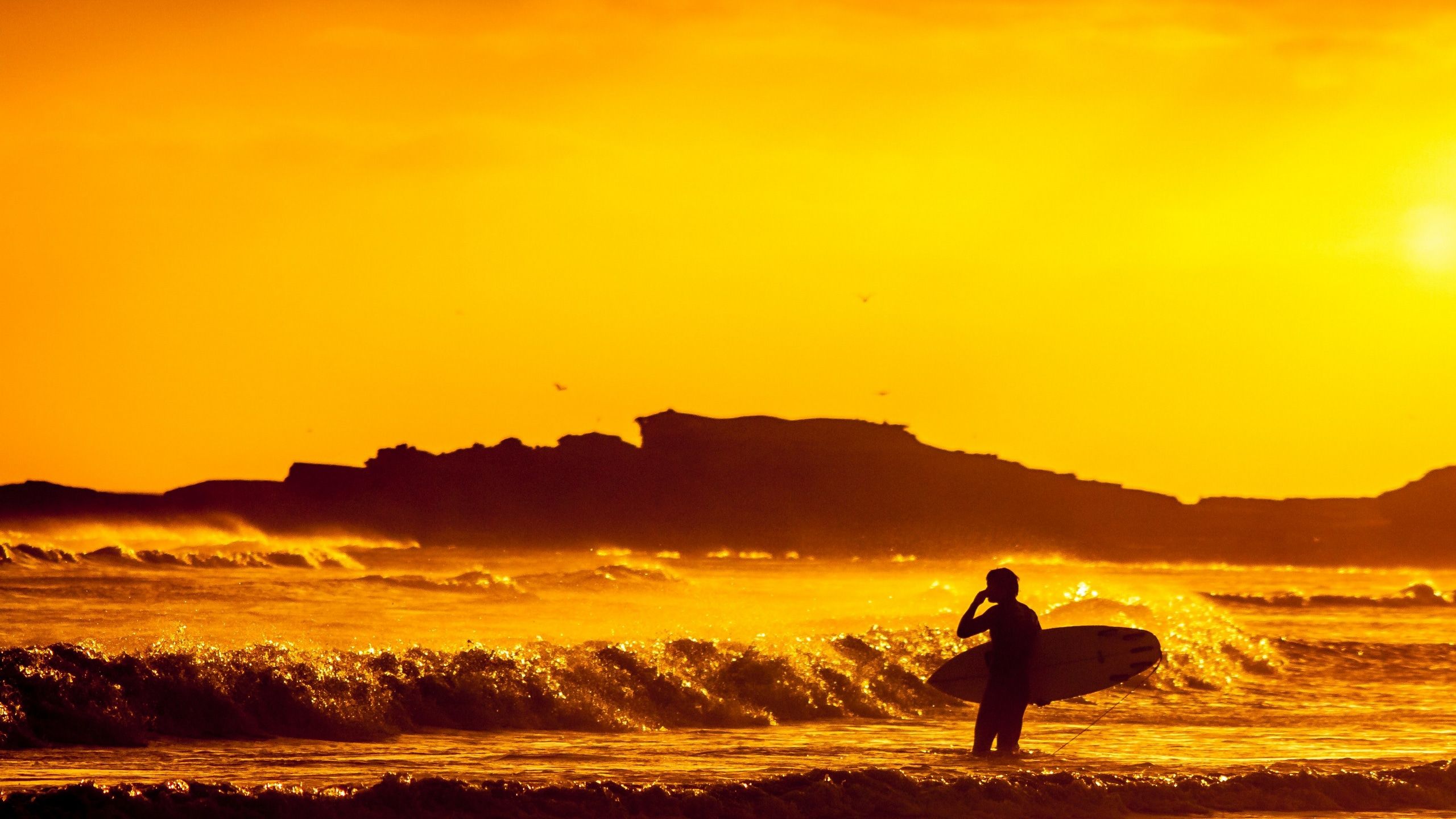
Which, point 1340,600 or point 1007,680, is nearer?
point 1007,680

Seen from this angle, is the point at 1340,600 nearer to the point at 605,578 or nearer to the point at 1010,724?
the point at 605,578

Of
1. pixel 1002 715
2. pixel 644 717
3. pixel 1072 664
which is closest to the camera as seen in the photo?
pixel 1002 715

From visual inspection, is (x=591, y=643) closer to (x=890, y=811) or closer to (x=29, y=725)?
(x=29, y=725)

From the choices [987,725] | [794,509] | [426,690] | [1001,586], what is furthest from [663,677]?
[794,509]

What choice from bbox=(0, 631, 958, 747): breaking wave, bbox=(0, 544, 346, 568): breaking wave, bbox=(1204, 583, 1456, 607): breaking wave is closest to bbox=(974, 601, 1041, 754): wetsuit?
bbox=(0, 631, 958, 747): breaking wave

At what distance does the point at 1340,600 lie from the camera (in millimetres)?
40312

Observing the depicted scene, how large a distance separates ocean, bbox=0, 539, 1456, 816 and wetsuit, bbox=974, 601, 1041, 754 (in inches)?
17.0

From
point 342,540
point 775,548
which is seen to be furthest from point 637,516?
point 342,540

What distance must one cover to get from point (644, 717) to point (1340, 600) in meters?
29.2

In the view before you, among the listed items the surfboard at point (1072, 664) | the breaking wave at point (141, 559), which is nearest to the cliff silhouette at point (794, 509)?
the breaking wave at point (141, 559)

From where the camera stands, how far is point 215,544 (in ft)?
167

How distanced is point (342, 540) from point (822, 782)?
66701 millimetres

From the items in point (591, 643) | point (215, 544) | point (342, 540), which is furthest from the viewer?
point (342, 540)

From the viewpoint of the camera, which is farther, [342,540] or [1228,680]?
[342,540]
